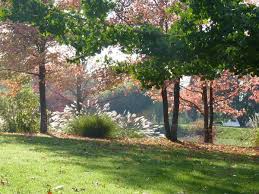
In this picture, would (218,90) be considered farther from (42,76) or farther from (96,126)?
(42,76)

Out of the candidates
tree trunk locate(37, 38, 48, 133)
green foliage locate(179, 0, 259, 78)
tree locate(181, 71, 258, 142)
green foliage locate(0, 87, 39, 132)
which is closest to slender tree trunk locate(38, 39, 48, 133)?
tree trunk locate(37, 38, 48, 133)

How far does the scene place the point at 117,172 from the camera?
369 inches

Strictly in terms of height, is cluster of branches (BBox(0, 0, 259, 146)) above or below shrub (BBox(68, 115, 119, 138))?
above

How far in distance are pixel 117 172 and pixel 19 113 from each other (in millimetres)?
13943

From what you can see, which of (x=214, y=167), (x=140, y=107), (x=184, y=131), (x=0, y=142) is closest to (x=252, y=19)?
(x=214, y=167)

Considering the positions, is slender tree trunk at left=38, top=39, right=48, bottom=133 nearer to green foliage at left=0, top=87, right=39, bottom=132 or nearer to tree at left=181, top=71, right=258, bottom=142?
green foliage at left=0, top=87, right=39, bottom=132

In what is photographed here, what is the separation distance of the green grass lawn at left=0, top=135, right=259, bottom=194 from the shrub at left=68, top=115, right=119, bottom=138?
743 centimetres

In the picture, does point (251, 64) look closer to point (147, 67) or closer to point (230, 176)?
point (147, 67)

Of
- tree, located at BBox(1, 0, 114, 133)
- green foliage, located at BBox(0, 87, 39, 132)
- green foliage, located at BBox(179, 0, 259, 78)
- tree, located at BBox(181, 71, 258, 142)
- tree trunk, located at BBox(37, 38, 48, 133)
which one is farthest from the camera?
tree, located at BBox(181, 71, 258, 142)

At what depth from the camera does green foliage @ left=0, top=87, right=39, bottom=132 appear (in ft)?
71.8

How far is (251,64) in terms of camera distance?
855cm

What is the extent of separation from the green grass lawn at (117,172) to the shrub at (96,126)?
743 centimetres

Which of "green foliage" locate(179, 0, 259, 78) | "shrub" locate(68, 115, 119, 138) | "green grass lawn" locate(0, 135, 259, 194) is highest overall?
"green foliage" locate(179, 0, 259, 78)

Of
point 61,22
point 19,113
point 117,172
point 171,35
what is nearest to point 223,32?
point 171,35
